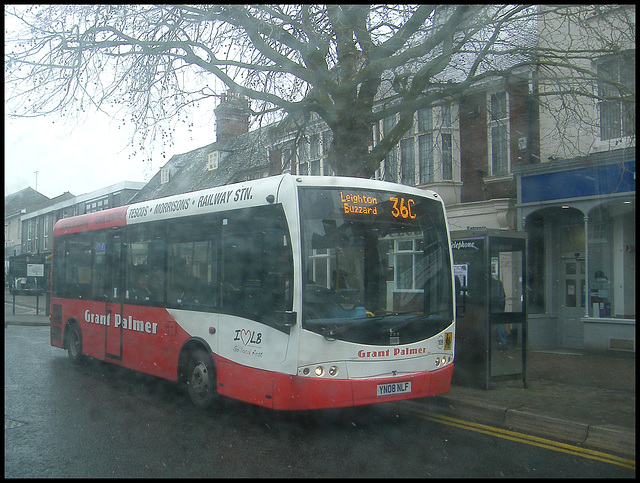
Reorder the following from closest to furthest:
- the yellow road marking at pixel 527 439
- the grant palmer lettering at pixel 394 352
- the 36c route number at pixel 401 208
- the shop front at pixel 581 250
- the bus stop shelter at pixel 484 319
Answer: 1. the yellow road marking at pixel 527 439
2. the grant palmer lettering at pixel 394 352
3. the 36c route number at pixel 401 208
4. the bus stop shelter at pixel 484 319
5. the shop front at pixel 581 250

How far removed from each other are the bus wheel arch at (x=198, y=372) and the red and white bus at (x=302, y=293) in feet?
0.05

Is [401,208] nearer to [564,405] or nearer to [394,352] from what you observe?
[394,352]

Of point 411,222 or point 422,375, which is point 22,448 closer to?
point 422,375

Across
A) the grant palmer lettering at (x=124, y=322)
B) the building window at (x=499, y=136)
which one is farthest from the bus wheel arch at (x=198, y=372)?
the building window at (x=499, y=136)

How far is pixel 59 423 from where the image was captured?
6.93m

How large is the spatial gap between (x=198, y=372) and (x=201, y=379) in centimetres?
12

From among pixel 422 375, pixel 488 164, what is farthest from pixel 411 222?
pixel 488 164

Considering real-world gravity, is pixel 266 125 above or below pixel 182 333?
above

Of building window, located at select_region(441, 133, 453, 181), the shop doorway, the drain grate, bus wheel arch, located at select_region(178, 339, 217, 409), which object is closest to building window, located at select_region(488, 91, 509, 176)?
building window, located at select_region(441, 133, 453, 181)

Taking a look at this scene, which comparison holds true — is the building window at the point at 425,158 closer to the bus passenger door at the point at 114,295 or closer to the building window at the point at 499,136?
the building window at the point at 499,136

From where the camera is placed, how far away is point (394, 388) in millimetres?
6625

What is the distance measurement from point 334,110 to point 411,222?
4.10 metres

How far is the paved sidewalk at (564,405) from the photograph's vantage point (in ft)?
20.4

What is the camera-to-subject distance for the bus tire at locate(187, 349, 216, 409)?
24.5 feet
